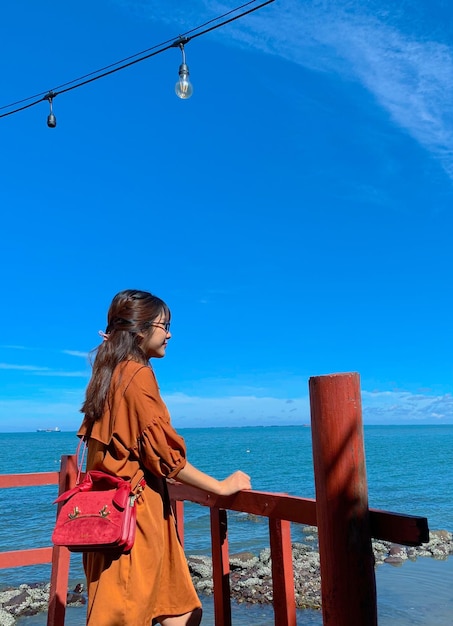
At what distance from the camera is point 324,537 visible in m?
1.99

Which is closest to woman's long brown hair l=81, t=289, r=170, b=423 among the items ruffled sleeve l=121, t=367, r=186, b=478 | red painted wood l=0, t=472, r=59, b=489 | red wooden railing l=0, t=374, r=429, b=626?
ruffled sleeve l=121, t=367, r=186, b=478

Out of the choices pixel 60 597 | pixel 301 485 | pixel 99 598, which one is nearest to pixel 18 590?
pixel 60 597

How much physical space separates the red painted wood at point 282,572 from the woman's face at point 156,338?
91cm

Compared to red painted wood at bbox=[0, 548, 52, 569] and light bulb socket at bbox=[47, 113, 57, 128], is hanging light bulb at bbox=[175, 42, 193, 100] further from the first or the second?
red painted wood at bbox=[0, 548, 52, 569]

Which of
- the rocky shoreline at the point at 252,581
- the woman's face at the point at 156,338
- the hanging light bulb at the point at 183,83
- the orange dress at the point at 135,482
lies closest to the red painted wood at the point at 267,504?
the orange dress at the point at 135,482

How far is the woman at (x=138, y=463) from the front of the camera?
2152mm

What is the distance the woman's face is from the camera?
7.96 feet

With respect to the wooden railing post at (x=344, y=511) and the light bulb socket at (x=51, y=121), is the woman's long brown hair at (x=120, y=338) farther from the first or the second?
the light bulb socket at (x=51, y=121)

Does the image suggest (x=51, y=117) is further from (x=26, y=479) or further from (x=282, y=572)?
(x=282, y=572)

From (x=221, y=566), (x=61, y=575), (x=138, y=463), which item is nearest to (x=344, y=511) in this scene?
(x=138, y=463)

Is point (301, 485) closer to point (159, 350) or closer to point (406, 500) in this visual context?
point (406, 500)

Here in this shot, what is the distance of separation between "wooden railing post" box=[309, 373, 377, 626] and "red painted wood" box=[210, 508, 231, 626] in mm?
977

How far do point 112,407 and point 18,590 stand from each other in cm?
907

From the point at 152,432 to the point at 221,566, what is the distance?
1142mm
